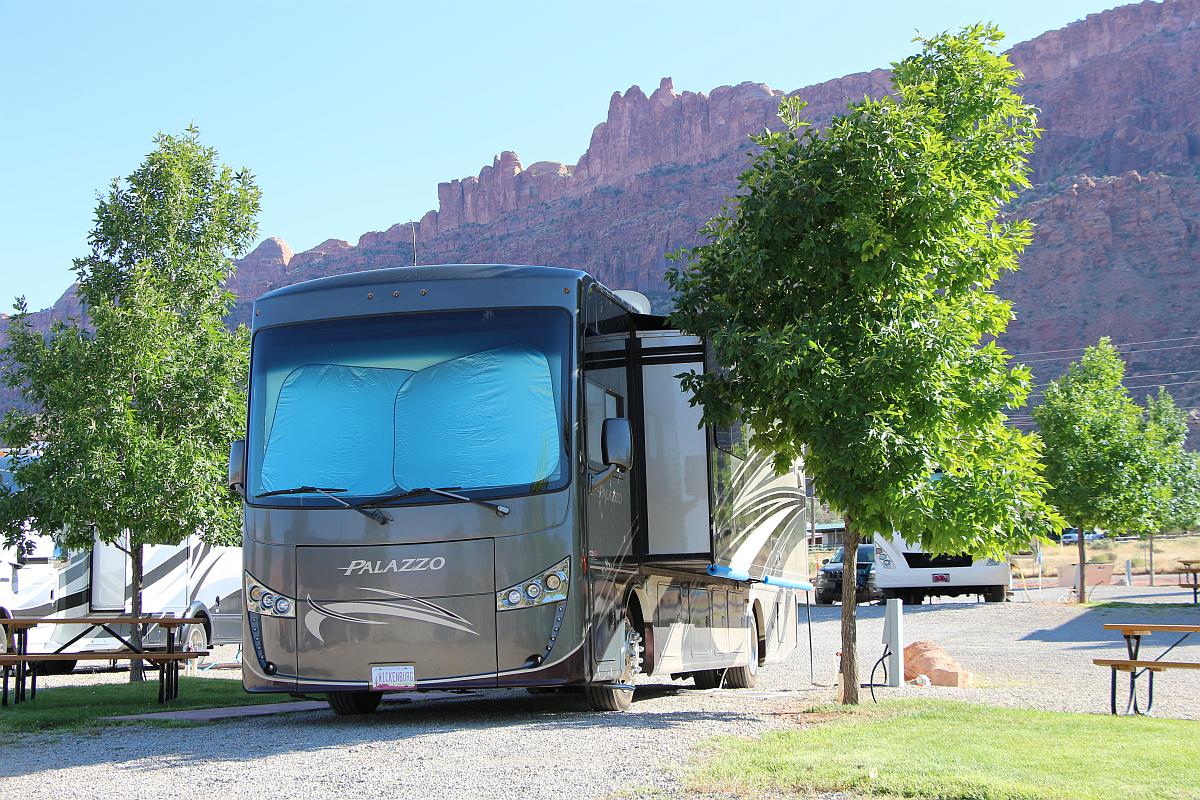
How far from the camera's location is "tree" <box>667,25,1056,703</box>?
9961 millimetres

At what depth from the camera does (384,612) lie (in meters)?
9.00

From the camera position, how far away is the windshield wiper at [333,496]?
903cm

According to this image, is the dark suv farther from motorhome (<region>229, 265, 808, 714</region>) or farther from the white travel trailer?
motorhome (<region>229, 265, 808, 714</region>)

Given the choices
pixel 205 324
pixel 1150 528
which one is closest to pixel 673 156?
pixel 1150 528

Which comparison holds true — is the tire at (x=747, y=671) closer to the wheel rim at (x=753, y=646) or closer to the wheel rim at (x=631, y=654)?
the wheel rim at (x=753, y=646)

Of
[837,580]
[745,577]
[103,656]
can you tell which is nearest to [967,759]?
[745,577]

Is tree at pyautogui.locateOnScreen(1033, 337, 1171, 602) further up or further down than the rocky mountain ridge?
further down

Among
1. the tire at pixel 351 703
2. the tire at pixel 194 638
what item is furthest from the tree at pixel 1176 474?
the tire at pixel 351 703

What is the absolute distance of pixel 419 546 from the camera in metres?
8.99

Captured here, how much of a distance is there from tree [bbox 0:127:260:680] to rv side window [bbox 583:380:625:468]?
21.3 ft

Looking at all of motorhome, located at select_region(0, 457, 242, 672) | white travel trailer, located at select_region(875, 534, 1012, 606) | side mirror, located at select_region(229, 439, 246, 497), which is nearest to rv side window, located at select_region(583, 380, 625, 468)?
side mirror, located at select_region(229, 439, 246, 497)

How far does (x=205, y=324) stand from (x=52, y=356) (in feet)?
5.86

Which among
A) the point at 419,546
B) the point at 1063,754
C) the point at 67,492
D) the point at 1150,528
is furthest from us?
the point at 1150,528

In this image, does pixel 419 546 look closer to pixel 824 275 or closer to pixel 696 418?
pixel 696 418
